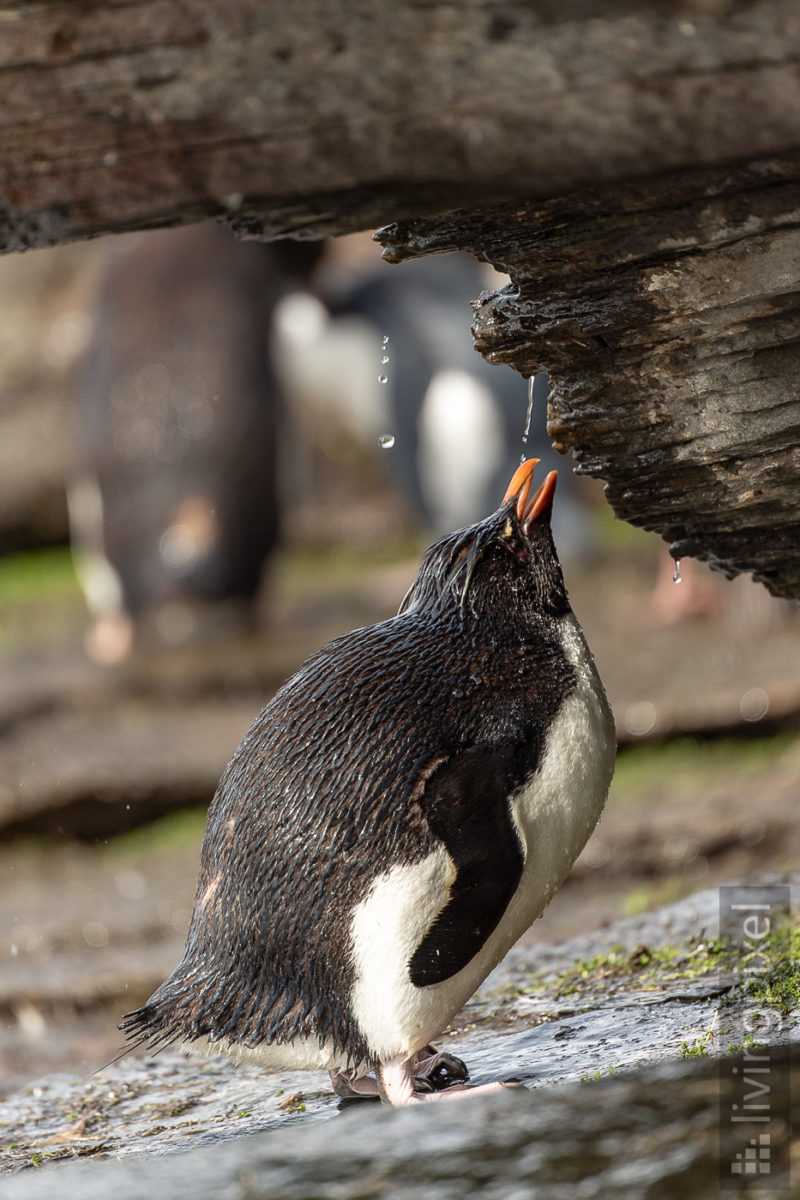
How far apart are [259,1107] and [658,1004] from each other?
26.4 inches

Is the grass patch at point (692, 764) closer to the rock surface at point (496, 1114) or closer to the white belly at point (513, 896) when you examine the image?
the rock surface at point (496, 1114)

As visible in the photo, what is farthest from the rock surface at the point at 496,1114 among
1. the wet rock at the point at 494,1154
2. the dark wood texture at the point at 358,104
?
the dark wood texture at the point at 358,104

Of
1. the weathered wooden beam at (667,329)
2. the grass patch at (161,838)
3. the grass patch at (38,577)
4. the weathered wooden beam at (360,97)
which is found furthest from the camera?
the grass patch at (38,577)

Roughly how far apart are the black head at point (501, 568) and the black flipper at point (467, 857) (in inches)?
13.2

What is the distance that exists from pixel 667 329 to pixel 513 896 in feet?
2.78

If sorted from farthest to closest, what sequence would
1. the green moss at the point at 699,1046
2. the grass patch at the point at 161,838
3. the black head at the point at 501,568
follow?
1. the grass patch at the point at 161,838
2. the black head at the point at 501,568
3. the green moss at the point at 699,1046

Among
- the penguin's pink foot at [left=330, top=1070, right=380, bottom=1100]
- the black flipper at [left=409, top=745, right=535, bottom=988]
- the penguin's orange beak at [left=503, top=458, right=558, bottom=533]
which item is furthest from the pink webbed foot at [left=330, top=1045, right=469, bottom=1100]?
the penguin's orange beak at [left=503, top=458, right=558, bottom=533]

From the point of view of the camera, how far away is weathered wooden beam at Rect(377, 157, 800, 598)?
1.99 metres

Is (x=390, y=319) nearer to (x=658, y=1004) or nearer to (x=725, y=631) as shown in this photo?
(x=725, y=631)

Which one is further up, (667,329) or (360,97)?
(360,97)

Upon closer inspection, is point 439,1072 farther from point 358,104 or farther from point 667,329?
point 358,104

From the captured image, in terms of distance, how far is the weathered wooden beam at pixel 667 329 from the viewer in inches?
78.4

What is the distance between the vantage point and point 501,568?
2.55 m

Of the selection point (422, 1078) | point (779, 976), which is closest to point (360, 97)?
point (422, 1078)
